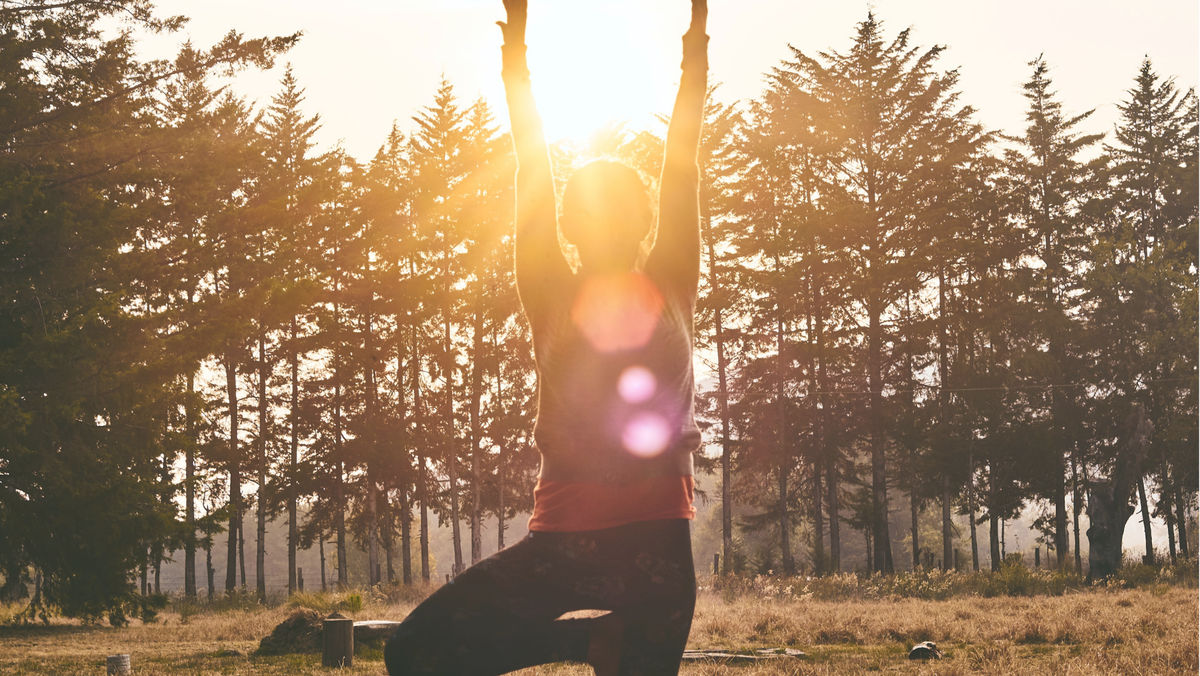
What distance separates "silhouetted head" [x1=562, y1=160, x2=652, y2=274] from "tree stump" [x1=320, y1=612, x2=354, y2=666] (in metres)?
9.04

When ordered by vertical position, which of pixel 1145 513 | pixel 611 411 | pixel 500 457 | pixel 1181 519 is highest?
pixel 611 411

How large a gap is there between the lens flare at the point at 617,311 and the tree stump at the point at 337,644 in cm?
908

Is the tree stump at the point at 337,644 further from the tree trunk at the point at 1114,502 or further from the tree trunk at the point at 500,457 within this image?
the tree trunk at the point at 500,457

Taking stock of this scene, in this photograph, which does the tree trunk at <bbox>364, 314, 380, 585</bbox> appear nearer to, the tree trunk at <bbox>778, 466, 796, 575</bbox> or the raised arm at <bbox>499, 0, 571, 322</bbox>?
the tree trunk at <bbox>778, 466, 796, 575</bbox>

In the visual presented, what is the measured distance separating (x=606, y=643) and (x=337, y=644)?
9.05 meters

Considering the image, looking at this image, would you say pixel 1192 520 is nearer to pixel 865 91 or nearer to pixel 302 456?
pixel 865 91

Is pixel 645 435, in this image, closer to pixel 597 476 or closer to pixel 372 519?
pixel 597 476

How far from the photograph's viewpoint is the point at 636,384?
197 centimetres

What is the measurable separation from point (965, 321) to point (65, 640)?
25.9m

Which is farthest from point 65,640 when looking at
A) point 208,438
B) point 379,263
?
point 379,263

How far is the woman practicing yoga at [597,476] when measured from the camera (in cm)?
189

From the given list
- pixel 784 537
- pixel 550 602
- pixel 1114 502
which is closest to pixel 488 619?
pixel 550 602

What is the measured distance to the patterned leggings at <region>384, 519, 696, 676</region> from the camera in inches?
73.6

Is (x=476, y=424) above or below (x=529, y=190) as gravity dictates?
below
